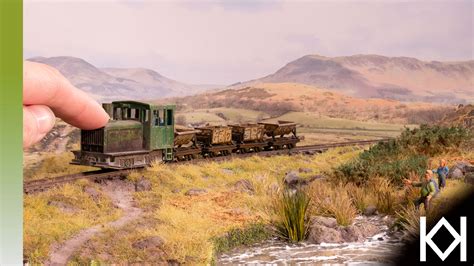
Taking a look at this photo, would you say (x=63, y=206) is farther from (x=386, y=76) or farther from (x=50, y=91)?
(x=386, y=76)

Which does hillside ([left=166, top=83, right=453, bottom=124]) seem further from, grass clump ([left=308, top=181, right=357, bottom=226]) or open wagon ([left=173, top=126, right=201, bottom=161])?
open wagon ([left=173, top=126, right=201, bottom=161])

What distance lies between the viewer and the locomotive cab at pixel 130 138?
308 inches

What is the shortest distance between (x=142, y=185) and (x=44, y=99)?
1825 millimetres

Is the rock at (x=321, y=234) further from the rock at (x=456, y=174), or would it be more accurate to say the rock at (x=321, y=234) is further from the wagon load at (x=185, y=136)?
the wagon load at (x=185, y=136)

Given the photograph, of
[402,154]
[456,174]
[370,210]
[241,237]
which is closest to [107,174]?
[241,237]

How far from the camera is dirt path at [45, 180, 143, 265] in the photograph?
6480 millimetres

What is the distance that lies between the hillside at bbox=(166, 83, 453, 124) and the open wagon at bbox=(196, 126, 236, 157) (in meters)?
1.16

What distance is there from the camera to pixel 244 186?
758 cm

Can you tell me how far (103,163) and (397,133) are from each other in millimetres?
3118

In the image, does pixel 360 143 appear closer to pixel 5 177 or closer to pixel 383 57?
pixel 383 57

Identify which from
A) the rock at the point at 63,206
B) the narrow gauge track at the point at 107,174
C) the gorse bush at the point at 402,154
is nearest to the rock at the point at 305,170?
the gorse bush at the point at 402,154

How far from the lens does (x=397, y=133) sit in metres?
8.08

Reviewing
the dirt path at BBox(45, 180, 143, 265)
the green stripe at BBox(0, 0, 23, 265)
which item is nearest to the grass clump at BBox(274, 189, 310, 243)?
the dirt path at BBox(45, 180, 143, 265)

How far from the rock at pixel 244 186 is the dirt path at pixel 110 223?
3.43 feet
